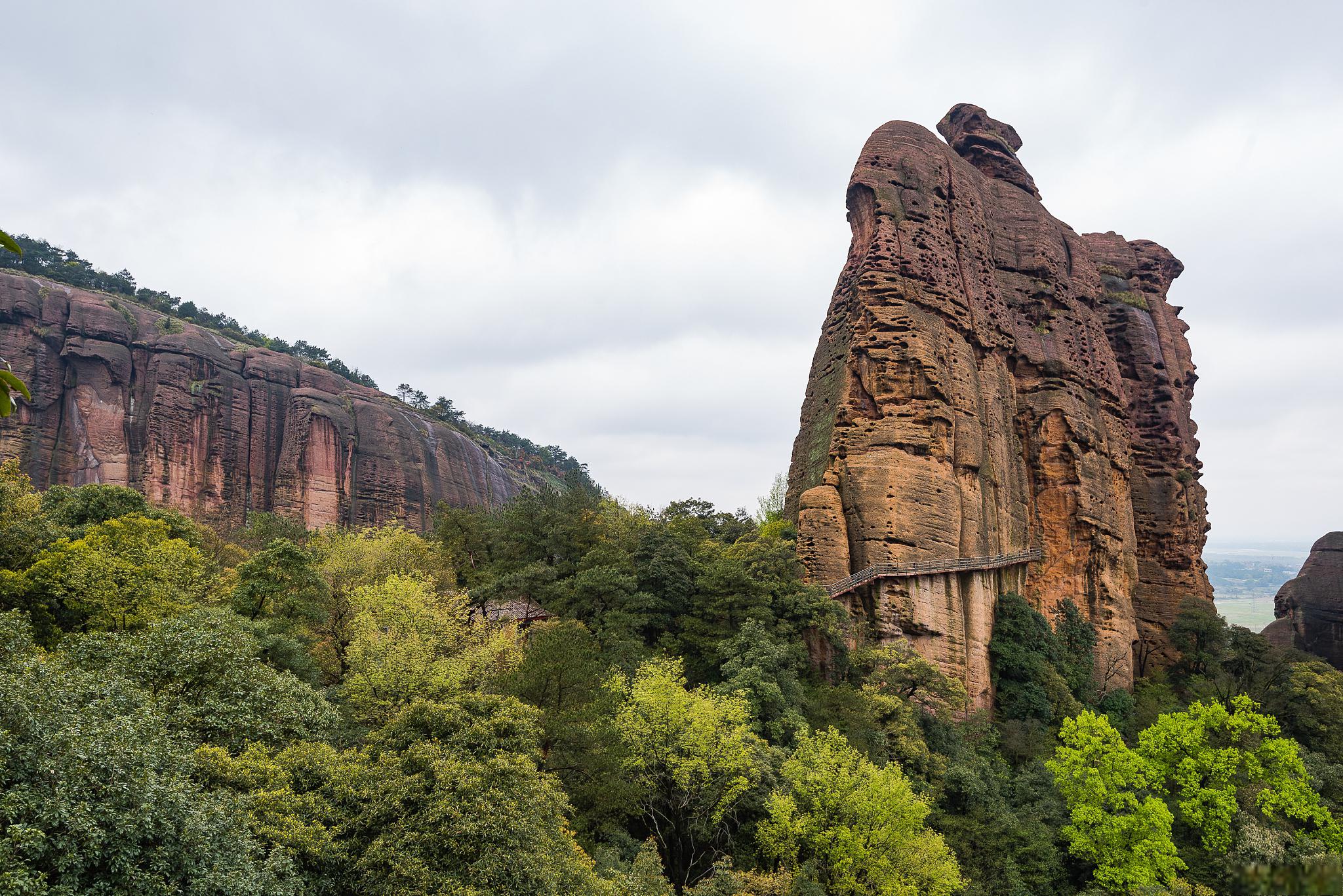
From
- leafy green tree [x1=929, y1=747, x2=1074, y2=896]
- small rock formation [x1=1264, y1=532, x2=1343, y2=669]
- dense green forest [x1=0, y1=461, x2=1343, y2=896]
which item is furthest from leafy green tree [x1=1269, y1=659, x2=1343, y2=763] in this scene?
leafy green tree [x1=929, y1=747, x2=1074, y2=896]

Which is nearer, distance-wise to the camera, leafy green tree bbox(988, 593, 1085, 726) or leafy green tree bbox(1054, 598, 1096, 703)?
leafy green tree bbox(988, 593, 1085, 726)

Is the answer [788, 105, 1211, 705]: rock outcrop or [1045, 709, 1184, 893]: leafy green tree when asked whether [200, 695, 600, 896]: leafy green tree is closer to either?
[1045, 709, 1184, 893]: leafy green tree

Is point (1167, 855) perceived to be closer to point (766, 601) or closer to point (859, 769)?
point (859, 769)

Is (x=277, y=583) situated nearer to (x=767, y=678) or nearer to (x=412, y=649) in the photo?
(x=412, y=649)

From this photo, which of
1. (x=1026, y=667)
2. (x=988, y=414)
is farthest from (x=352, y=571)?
(x=988, y=414)

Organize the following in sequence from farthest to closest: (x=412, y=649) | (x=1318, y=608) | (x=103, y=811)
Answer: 1. (x=1318, y=608)
2. (x=412, y=649)
3. (x=103, y=811)

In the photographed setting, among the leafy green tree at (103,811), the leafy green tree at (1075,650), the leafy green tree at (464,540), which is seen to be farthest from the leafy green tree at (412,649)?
the leafy green tree at (1075,650)

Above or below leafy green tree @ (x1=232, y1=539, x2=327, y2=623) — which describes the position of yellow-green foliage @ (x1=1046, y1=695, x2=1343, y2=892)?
below
